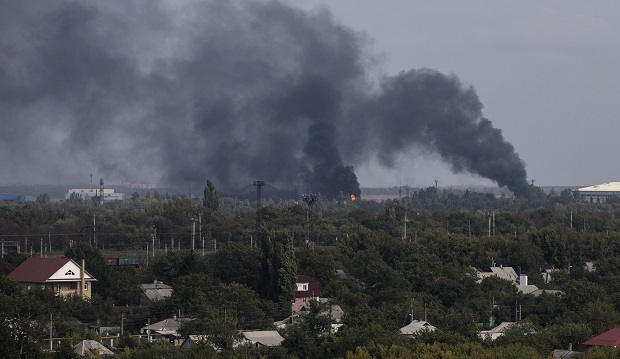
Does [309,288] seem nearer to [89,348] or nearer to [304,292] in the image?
[304,292]

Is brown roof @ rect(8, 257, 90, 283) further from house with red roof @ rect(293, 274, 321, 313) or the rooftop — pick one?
the rooftop

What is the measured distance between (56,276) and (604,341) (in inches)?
898

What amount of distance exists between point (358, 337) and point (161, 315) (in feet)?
37.1

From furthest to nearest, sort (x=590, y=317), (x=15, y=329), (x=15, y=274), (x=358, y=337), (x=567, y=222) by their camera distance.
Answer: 1. (x=567, y=222)
2. (x=15, y=274)
3. (x=590, y=317)
4. (x=358, y=337)
5. (x=15, y=329)

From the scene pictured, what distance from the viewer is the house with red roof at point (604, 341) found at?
122 ft

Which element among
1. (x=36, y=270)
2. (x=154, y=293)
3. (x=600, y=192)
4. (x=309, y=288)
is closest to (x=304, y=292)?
(x=309, y=288)

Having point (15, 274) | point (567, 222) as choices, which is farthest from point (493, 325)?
point (567, 222)

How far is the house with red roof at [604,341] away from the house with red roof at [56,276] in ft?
67.5

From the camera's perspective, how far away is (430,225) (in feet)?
295

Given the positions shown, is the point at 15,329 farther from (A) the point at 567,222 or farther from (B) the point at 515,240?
(A) the point at 567,222

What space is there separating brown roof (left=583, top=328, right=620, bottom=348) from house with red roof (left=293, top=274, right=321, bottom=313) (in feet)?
46.3

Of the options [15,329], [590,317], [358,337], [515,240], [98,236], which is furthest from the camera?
[98,236]

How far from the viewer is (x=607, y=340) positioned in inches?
1486

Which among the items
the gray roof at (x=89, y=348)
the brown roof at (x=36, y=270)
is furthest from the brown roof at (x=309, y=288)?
the gray roof at (x=89, y=348)
